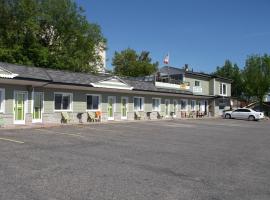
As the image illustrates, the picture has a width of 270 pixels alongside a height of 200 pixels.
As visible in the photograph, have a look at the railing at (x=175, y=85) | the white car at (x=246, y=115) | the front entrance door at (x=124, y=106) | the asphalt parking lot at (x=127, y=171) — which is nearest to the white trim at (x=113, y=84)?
the front entrance door at (x=124, y=106)

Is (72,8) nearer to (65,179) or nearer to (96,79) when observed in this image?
(96,79)

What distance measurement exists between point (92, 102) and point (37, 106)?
587 centimetres

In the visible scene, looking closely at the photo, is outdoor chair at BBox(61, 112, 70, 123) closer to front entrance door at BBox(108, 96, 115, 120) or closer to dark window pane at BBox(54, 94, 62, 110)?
dark window pane at BBox(54, 94, 62, 110)

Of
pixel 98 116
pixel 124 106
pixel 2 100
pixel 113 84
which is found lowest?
pixel 98 116

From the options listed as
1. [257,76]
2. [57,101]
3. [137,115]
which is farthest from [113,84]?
[257,76]

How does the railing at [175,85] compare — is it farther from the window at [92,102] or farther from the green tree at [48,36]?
the green tree at [48,36]

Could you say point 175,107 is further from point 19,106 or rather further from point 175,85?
point 19,106

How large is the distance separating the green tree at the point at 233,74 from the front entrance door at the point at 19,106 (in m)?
62.9

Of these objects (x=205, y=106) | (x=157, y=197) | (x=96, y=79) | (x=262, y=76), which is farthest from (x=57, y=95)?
(x=262, y=76)

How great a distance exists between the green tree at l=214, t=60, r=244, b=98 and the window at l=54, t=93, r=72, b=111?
58.7m

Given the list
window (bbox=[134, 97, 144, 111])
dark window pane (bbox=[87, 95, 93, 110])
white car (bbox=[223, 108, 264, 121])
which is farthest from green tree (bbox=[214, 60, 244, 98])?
dark window pane (bbox=[87, 95, 93, 110])

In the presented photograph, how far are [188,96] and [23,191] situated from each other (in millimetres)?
37416

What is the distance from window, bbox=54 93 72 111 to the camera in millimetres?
26391

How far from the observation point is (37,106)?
2481cm
